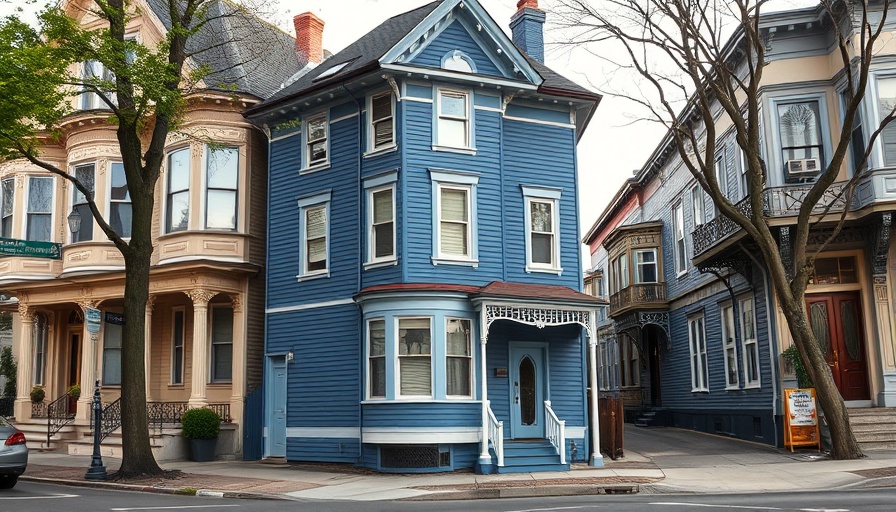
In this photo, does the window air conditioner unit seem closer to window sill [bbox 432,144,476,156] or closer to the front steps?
window sill [bbox 432,144,476,156]

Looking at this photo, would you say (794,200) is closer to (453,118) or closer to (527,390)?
(527,390)

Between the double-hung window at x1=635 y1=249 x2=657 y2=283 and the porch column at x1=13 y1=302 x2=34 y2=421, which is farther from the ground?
the double-hung window at x1=635 y1=249 x2=657 y2=283

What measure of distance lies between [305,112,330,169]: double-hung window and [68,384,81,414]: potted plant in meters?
11.0

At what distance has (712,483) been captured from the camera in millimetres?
16266

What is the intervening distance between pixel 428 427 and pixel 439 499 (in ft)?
11.7

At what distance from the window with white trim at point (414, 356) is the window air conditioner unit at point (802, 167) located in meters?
10.2

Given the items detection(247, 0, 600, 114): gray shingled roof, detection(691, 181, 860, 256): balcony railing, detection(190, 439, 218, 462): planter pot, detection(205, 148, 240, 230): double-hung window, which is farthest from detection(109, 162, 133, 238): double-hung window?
detection(691, 181, 860, 256): balcony railing

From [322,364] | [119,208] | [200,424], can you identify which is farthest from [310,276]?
[119,208]

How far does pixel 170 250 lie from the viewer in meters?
24.5

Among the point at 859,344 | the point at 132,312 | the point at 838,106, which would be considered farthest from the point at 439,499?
the point at 838,106

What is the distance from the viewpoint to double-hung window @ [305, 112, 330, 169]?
23125 millimetres

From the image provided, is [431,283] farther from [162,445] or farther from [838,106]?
[838,106]

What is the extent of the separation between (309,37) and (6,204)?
1126cm

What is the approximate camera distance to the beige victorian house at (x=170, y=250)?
24344 mm
